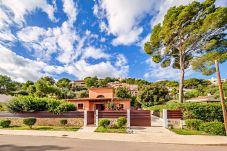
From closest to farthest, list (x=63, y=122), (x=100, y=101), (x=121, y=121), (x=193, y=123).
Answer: (x=193, y=123) → (x=121, y=121) → (x=63, y=122) → (x=100, y=101)

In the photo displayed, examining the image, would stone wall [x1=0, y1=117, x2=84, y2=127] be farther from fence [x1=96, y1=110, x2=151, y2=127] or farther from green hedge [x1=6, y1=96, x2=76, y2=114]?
fence [x1=96, y1=110, x2=151, y2=127]

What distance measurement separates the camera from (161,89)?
39719 mm

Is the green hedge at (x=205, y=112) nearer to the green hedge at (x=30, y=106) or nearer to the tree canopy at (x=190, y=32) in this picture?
the tree canopy at (x=190, y=32)

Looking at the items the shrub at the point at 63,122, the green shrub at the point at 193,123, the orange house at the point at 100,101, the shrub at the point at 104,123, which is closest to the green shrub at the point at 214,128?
the green shrub at the point at 193,123

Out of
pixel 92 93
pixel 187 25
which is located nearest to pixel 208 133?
pixel 187 25

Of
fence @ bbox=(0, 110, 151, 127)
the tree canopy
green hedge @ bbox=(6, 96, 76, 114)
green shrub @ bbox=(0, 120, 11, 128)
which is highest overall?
the tree canopy

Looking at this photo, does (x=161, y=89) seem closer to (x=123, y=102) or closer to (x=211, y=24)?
(x=123, y=102)

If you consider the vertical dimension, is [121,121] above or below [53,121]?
above

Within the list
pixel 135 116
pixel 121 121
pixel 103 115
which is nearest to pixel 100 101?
pixel 103 115

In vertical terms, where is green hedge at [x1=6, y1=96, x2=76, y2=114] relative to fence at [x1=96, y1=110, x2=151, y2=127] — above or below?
above

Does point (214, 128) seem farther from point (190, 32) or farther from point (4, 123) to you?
point (4, 123)

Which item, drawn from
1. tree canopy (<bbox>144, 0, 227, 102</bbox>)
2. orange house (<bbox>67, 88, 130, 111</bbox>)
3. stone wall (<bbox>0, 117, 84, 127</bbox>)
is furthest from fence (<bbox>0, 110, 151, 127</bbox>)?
orange house (<bbox>67, 88, 130, 111</bbox>)

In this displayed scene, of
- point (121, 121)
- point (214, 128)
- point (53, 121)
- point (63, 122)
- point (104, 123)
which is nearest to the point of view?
point (214, 128)

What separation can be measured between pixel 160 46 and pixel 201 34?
535 centimetres
